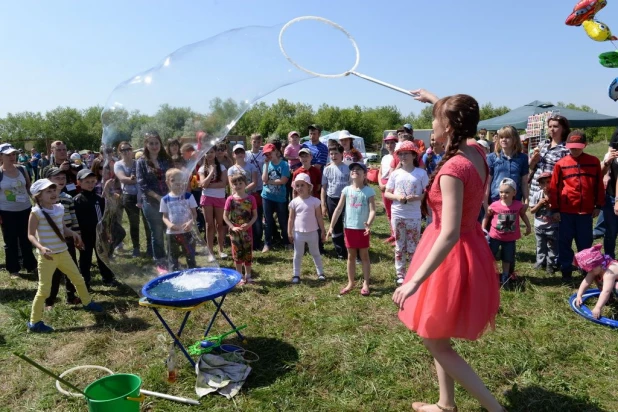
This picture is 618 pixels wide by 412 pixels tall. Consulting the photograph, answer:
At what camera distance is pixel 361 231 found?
17.5 ft

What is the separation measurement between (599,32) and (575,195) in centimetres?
195

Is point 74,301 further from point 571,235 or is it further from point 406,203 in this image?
point 571,235

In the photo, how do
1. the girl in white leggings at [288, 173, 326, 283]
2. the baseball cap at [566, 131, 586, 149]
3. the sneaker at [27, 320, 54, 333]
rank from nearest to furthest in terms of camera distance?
the sneaker at [27, 320, 54, 333] → the baseball cap at [566, 131, 586, 149] → the girl in white leggings at [288, 173, 326, 283]

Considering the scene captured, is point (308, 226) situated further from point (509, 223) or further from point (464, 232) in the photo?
point (464, 232)

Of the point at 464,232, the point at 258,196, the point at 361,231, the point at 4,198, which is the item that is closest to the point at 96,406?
the point at 464,232

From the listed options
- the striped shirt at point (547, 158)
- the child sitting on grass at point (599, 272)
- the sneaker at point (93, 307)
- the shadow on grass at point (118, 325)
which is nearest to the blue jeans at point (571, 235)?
the striped shirt at point (547, 158)

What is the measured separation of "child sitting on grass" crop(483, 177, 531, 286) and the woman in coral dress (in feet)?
10.4

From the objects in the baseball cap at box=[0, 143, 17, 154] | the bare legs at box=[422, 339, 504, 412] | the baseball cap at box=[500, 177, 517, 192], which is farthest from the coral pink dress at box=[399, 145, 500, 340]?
the baseball cap at box=[0, 143, 17, 154]

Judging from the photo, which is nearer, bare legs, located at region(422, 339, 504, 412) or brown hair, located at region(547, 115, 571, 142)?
bare legs, located at region(422, 339, 504, 412)

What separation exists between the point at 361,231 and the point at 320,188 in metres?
2.40

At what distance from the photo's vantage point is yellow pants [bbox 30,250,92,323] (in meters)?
4.47

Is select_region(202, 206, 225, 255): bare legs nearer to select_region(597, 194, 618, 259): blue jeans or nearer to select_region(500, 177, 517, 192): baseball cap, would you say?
select_region(500, 177, 517, 192): baseball cap

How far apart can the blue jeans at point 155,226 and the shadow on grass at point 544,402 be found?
10.6 feet

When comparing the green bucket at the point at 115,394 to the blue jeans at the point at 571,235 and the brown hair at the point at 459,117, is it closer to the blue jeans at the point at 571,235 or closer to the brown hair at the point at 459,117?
the brown hair at the point at 459,117
